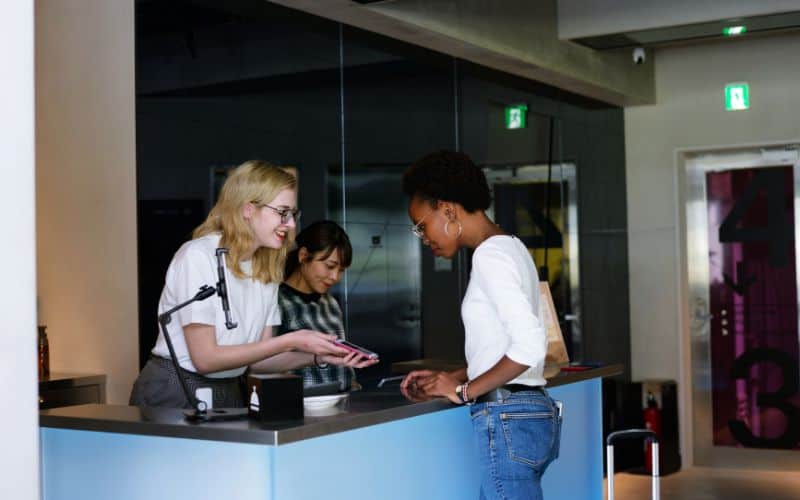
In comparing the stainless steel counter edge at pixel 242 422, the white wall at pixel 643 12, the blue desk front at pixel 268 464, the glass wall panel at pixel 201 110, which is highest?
the white wall at pixel 643 12

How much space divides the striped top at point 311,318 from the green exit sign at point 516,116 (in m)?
2.82

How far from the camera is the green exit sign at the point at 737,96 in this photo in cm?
806

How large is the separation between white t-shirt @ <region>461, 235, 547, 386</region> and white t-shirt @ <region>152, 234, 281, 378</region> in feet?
2.07

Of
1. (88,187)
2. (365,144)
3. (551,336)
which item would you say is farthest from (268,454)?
(365,144)

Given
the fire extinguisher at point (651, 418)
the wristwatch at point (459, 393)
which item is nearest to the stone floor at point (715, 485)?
the fire extinguisher at point (651, 418)

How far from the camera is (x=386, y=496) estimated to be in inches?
116

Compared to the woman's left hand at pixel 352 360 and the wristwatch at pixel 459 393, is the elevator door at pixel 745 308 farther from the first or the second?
the woman's left hand at pixel 352 360

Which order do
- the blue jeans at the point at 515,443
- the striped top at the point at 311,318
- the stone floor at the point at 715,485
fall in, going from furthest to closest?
the stone floor at the point at 715,485 → the striped top at the point at 311,318 → the blue jeans at the point at 515,443

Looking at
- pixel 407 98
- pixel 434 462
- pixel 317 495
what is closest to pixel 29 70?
pixel 317 495

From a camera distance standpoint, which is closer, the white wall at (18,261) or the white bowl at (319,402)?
the white wall at (18,261)

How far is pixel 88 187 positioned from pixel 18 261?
2.06 m

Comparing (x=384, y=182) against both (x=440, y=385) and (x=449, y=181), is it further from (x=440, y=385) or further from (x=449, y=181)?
(x=449, y=181)

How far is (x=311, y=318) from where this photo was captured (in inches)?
161

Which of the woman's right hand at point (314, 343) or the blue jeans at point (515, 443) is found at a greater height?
the woman's right hand at point (314, 343)
